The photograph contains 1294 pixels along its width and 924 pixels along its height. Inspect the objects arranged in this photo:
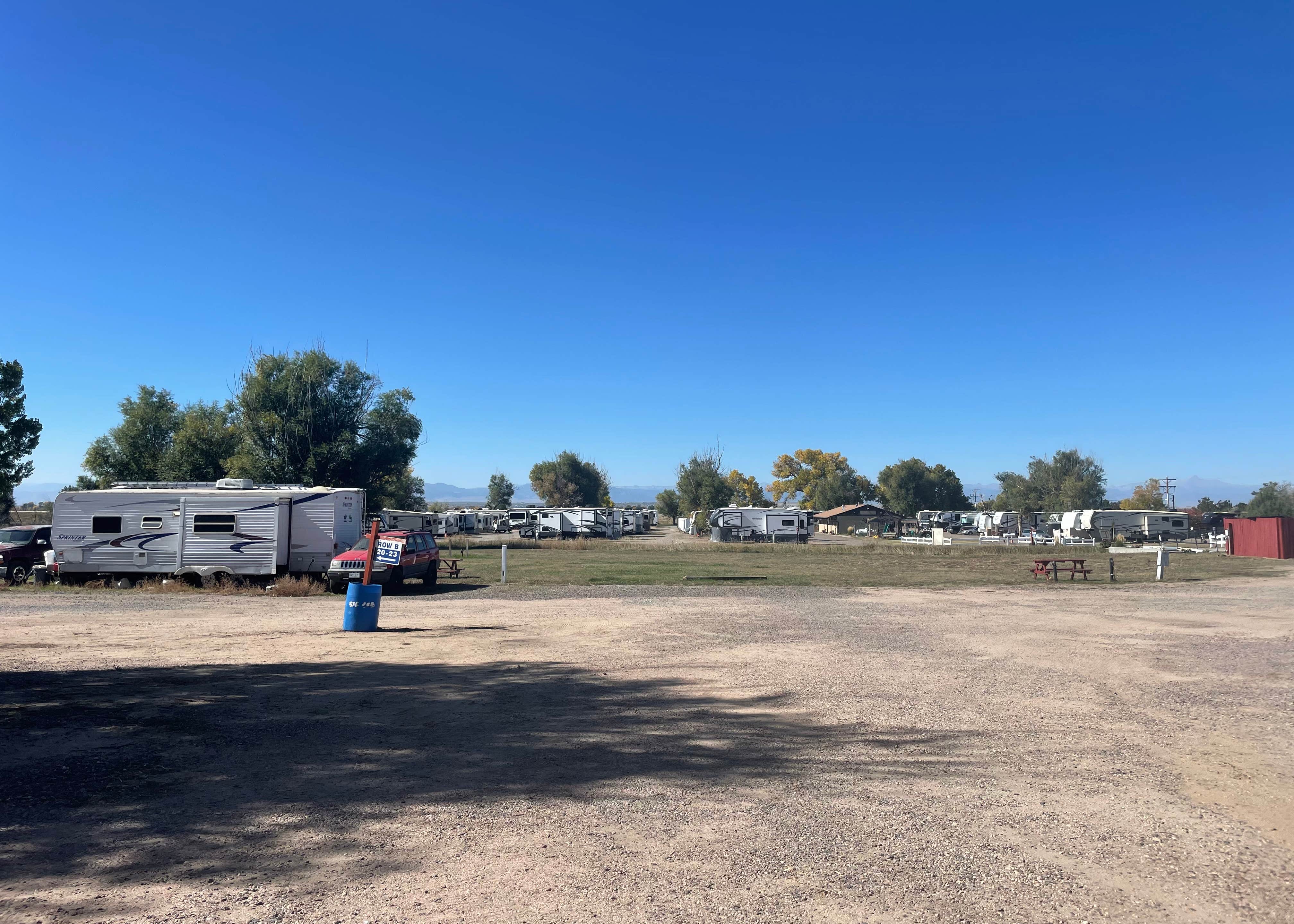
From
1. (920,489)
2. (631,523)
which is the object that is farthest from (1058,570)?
(920,489)

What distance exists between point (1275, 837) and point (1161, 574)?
77.4 ft

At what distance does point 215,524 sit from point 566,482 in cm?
9506

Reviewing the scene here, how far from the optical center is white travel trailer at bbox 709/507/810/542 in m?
58.8

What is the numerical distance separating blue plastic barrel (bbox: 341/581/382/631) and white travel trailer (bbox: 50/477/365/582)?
870 centimetres

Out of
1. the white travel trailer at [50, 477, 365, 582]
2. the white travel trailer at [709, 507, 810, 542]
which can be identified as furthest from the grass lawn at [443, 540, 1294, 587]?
the white travel trailer at [709, 507, 810, 542]

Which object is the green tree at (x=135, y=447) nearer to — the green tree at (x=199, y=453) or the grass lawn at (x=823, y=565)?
the green tree at (x=199, y=453)

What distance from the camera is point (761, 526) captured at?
5981 centimetres

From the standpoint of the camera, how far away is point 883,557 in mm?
38781

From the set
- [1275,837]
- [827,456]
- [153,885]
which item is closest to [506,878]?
[153,885]

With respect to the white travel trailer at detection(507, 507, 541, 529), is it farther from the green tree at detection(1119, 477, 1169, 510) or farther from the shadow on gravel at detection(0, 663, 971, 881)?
the green tree at detection(1119, 477, 1169, 510)

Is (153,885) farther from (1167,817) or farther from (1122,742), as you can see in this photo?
(1122,742)

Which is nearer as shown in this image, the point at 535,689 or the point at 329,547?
the point at 535,689

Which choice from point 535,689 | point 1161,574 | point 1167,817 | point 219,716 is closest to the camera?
point 1167,817

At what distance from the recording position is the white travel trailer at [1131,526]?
183ft
